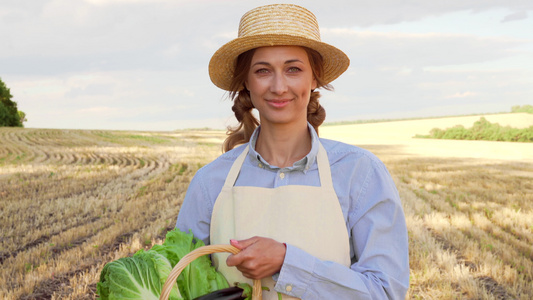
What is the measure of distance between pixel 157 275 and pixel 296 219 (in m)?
0.74

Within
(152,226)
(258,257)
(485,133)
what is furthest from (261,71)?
(485,133)

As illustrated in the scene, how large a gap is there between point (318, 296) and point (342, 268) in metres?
0.18

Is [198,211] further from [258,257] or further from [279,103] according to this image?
[279,103]

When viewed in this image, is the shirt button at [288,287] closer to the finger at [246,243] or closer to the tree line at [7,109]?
the finger at [246,243]

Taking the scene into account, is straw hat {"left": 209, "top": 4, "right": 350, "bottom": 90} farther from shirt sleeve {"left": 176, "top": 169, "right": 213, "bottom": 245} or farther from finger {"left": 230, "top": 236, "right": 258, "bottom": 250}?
finger {"left": 230, "top": 236, "right": 258, "bottom": 250}

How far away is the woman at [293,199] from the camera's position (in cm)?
215

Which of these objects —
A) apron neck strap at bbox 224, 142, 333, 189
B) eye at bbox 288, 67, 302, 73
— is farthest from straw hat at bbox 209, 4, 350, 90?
apron neck strap at bbox 224, 142, 333, 189

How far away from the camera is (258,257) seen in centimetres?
206

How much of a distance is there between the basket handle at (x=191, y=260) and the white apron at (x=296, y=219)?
0.12 m

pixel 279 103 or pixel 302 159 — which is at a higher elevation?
pixel 279 103

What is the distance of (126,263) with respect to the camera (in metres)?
2.21

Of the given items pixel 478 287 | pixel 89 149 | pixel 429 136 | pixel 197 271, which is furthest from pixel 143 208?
pixel 429 136

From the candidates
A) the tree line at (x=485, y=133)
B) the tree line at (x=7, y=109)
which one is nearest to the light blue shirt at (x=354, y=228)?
the tree line at (x=485, y=133)

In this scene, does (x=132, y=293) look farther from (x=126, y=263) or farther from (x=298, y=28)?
(x=298, y=28)
